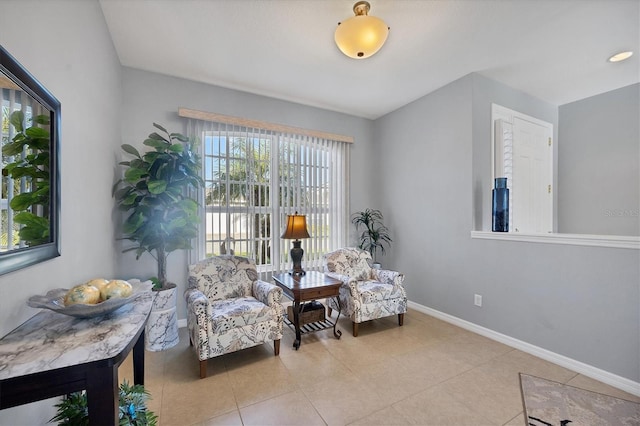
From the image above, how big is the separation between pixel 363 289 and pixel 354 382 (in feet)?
3.32

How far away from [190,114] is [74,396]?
106 inches

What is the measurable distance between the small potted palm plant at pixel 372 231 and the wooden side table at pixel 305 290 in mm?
1342

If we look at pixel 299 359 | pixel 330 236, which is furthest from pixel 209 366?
pixel 330 236

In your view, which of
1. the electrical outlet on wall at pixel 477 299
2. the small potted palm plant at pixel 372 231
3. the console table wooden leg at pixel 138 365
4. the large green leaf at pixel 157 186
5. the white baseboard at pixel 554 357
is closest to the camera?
the console table wooden leg at pixel 138 365

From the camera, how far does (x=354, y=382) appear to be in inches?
78.4

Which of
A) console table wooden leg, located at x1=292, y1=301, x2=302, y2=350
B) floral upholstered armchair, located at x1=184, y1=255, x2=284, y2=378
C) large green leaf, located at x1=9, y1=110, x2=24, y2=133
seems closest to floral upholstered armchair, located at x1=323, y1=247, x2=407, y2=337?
console table wooden leg, located at x1=292, y1=301, x2=302, y2=350

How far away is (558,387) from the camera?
195 centimetres

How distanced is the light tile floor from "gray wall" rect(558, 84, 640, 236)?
99.9 inches

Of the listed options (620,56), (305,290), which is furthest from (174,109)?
(620,56)

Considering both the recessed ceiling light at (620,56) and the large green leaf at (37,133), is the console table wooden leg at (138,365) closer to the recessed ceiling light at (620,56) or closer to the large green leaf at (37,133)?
the large green leaf at (37,133)

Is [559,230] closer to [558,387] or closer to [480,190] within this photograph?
[480,190]

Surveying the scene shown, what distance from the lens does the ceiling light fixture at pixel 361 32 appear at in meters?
1.84

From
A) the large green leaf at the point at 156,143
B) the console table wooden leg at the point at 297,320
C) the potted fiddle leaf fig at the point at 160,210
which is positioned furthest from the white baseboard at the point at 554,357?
the large green leaf at the point at 156,143

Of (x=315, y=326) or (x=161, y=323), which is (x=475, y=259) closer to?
(x=315, y=326)
